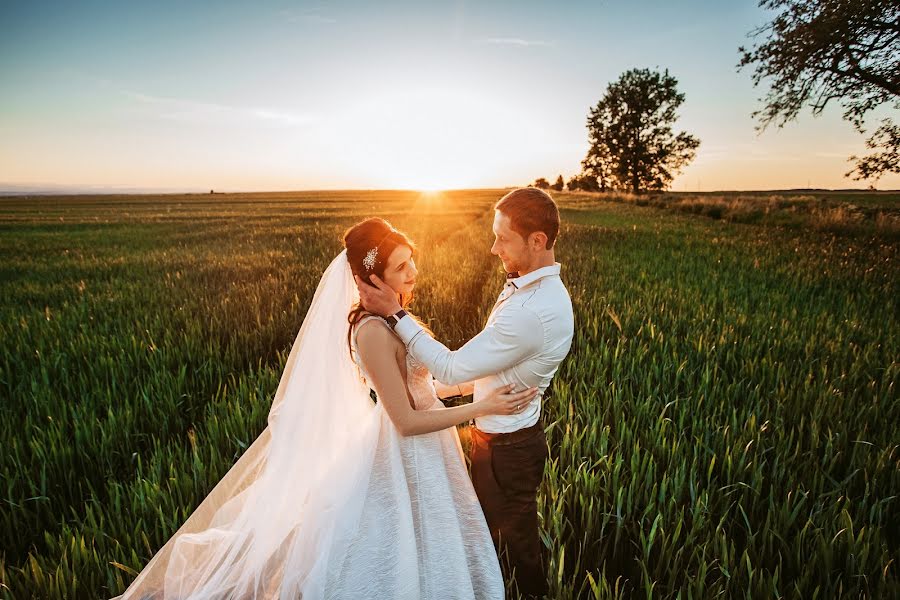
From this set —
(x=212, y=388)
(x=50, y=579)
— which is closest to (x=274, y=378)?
(x=212, y=388)

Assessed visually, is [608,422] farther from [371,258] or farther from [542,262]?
[371,258]

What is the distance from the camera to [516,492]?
1.88 m

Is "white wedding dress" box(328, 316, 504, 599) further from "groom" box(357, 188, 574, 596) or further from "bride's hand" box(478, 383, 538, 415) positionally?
"bride's hand" box(478, 383, 538, 415)

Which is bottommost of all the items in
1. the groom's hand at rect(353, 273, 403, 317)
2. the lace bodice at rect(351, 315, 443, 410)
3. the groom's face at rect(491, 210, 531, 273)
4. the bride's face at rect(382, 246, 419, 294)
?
the lace bodice at rect(351, 315, 443, 410)

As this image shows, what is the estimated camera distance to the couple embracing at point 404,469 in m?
1.73

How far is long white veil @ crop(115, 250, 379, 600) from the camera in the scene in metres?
1.92

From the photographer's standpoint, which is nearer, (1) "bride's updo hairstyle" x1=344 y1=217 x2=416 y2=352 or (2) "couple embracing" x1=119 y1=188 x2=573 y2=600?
(2) "couple embracing" x1=119 y1=188 x2=573 y2=600

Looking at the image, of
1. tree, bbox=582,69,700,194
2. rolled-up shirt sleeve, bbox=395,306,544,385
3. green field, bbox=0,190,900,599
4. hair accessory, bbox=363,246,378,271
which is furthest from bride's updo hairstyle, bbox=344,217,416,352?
tree, bbox=582,69,700,194

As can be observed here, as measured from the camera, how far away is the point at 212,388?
4141 millimetres

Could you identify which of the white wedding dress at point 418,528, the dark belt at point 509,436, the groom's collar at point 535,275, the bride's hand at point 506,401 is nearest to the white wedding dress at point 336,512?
the white wedding dress at point 418,528

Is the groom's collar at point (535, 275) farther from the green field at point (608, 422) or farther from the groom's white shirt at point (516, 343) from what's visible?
the green field at point (608, 422)

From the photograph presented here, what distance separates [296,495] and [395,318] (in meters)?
1.00

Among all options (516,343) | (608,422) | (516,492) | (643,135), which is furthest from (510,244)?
(643,135)

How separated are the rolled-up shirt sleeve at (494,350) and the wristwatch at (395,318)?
0.20 metres
